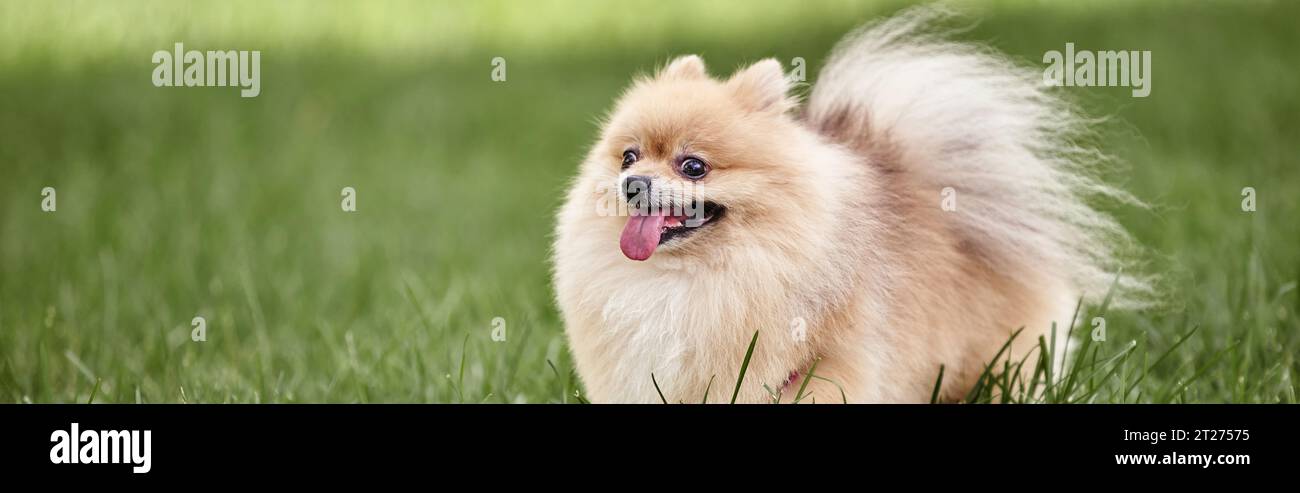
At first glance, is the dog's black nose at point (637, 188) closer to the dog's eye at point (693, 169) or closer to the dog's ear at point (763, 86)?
the dog's eye at point (693, 169)

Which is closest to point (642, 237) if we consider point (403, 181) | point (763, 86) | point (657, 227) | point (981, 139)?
point (657, 227)

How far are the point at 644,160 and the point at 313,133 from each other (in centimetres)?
592

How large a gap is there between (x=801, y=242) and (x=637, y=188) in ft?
1.32

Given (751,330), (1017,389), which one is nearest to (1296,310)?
(1017,389)

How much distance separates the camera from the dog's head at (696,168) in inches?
102

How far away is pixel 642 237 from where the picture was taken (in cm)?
257

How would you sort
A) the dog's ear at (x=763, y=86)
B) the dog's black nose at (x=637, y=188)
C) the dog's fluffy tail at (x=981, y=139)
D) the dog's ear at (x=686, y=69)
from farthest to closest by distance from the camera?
the dog's fluffy tail at (x=981, y=139) < the dog's ear at (x=686, y=69) < the dog's ear at (x=763, y=86) < the dog's black nose at (x=637, y=188)

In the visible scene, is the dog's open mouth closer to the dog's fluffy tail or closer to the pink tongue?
the pink tongue

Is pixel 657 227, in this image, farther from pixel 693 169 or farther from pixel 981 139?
pixel 981 139

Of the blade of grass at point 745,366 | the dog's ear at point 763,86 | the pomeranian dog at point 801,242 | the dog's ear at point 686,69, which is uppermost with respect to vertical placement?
the dog's ear at point 686,69

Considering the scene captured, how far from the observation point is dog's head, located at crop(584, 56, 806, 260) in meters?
2.58

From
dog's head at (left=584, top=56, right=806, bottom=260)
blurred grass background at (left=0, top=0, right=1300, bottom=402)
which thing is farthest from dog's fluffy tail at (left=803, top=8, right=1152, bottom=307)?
dog's head at (left=584, top=56, right=806, bottom=260)

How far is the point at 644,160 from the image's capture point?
105 inches

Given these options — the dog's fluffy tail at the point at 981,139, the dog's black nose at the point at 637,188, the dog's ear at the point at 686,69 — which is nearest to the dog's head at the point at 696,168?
the dog's black nose at the point at 637,188
